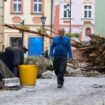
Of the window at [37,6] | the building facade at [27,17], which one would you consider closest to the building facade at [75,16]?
the window at [37,6]

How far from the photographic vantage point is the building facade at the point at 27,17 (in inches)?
2208

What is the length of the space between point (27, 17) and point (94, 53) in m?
34.8

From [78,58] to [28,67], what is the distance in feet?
30.3

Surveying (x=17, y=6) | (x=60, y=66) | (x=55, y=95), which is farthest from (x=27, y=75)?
(x=17, y=6)

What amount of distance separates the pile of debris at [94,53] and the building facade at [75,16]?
119 ft

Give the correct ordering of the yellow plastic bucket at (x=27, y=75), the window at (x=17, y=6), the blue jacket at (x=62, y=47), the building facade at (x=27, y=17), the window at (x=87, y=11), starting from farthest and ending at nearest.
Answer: the window at (x=87, y=11), the window at (x=17, y=6), the building facade at (x=27, y=17), the yellow plastic bucket at (x=27, y=75), the blue jacket at (x=62, y=47)

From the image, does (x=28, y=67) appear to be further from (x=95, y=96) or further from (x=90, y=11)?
(x=90, y=11)

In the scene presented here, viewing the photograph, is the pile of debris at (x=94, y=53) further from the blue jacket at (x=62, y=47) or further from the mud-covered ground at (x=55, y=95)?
the blue jacket at (x=62, y=47)

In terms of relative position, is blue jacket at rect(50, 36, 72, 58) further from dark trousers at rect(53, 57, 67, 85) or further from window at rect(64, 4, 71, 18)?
window at rect(64, 4, 71, 18)

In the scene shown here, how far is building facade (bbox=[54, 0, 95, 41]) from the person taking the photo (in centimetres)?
6228

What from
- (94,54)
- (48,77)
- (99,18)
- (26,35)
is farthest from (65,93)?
(26,35)

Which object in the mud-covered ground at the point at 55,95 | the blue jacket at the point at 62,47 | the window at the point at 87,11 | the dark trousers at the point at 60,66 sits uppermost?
the window at the point at 87,11

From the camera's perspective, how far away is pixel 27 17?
192 feet

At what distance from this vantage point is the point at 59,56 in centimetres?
1633
